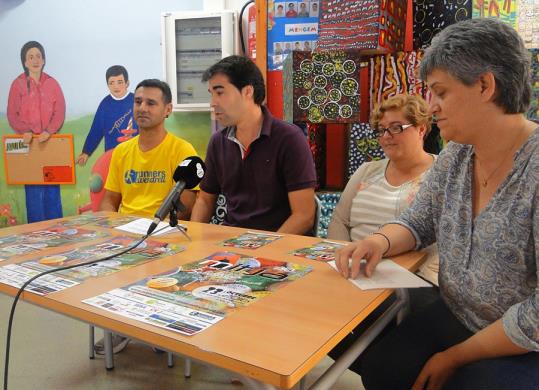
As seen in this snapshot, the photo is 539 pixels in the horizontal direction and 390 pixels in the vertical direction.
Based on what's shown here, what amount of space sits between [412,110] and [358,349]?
3.45 ft

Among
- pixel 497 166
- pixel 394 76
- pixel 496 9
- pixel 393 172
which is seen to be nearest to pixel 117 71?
pixel 394 76

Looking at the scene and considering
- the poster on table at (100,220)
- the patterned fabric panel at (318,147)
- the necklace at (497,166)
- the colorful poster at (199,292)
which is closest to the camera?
the colorful poster at (199,292)

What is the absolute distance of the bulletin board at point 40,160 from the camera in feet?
12.1

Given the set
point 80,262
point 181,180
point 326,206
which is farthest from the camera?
point 326,206

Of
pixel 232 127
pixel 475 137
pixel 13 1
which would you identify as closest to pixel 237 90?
pixel 232 127

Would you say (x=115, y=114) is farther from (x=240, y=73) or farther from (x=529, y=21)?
(x=529, y=21)

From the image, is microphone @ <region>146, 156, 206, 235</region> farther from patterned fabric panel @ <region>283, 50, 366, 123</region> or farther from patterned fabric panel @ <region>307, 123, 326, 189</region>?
patterned fabric panel @ <region>307, 123, 326, 189</region>

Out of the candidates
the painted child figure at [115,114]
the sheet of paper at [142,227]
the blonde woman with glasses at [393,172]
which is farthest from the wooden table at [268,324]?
the painted child figure at [115,114]

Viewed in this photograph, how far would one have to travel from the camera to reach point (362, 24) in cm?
225

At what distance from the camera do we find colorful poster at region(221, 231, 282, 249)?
55.3 inches

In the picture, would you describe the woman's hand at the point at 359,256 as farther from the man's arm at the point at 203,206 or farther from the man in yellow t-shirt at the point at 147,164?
the man in yellow t-shirt at the point at 147,164

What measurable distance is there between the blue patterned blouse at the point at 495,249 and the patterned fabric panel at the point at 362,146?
3.58 ft

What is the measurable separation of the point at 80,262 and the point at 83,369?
1.05m

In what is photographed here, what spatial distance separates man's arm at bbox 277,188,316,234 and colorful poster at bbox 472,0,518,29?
1.17m
